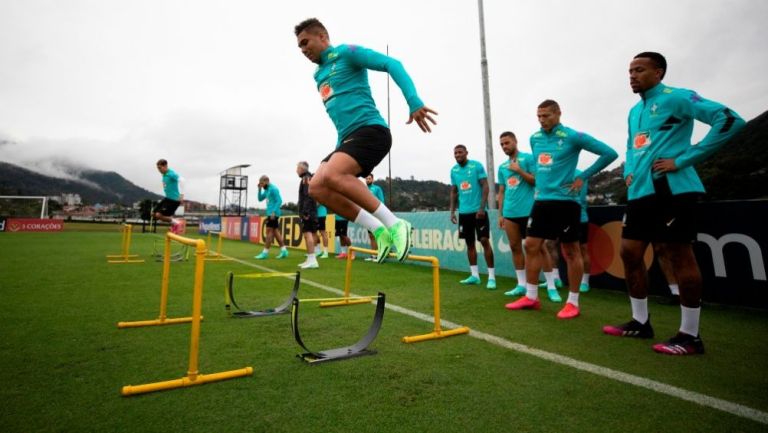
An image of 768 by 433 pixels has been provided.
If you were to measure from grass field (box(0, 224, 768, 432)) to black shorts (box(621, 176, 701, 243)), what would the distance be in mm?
895

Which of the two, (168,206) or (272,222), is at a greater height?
(168,206)

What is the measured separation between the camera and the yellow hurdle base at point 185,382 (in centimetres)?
206

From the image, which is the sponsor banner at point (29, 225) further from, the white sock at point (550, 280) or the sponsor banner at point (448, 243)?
the white sock at point (550, 280)

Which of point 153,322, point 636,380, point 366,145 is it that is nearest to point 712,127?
point 636,380

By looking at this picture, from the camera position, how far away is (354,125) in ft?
9.61

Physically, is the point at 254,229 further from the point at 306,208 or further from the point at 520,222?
the point at 520,222

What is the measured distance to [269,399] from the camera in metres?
2.04

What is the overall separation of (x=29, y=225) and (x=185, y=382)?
36764 millimetres

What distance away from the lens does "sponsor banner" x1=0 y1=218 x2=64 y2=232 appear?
91.0 ft

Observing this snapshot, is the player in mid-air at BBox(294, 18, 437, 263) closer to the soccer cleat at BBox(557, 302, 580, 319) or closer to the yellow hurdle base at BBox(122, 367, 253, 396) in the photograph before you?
the yellow hurdle base at BBox(122, 367, 253, 396)

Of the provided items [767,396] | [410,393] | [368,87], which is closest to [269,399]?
[410,393]

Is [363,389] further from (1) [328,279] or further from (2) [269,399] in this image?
(1) [328,279]

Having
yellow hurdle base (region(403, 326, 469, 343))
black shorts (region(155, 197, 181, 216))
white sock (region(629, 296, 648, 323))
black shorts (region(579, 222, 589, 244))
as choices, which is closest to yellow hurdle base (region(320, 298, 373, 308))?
yellow hurdle base (region(403, 326, 469, 343))

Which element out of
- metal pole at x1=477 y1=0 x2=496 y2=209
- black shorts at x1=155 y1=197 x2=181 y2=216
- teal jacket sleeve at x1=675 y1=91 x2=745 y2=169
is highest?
metal pole at x1=477 y1=0 x2=496 y2=209
